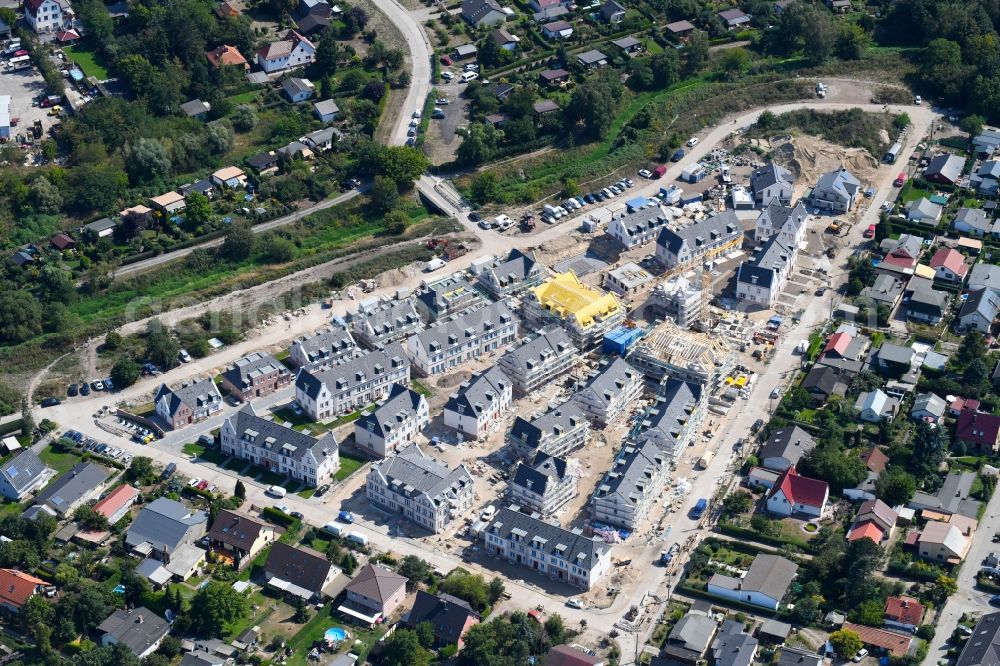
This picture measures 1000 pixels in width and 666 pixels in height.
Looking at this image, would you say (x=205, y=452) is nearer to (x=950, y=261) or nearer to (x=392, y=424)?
(x=392, y=424)

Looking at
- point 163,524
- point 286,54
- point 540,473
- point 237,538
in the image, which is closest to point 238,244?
point 286,54

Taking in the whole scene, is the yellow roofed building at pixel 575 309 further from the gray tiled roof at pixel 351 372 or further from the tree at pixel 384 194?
the tree at pixel 384 194

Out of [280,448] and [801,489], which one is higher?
[280,448]

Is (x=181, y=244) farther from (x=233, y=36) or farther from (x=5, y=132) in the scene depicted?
(x=233, y=36)

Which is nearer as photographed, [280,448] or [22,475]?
[22,475]

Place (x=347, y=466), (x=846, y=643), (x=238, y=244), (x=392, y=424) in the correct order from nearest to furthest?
(x=846, y=643)
(x=347, y=466)
(x=392, y=424)
(x=238, y=244)

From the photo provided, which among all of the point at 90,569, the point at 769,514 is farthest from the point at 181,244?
the point at 769,514

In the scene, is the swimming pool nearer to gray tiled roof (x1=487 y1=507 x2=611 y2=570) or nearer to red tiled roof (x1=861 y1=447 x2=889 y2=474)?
gray tiled roof (x1=487 y1=507 x2=611 y2=570)

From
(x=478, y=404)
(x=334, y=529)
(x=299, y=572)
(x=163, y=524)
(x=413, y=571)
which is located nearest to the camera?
(x=299, y=572)
